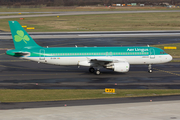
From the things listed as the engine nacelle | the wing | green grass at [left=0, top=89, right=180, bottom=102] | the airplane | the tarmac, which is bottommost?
the tarmac

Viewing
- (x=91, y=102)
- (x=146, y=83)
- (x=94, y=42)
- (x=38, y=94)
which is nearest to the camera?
(x=91, y=102)

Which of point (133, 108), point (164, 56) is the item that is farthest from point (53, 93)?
point (164, 56)

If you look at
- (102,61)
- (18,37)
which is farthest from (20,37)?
(102,61)

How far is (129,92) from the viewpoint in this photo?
114ft

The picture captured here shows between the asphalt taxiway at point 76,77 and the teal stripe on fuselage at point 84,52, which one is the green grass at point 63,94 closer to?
→ the asphalt taxiway at point 76,77

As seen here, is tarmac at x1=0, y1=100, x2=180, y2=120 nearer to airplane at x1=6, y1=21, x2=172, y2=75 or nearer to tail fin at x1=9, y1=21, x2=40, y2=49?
airplane at x1=6, y1=21, x2=172, y2=75

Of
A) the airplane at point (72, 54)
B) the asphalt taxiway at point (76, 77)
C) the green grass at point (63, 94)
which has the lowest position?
the green grass at point (63, 94)

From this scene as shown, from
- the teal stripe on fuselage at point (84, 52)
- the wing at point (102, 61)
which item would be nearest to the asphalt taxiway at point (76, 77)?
the wing at point (102, 61)

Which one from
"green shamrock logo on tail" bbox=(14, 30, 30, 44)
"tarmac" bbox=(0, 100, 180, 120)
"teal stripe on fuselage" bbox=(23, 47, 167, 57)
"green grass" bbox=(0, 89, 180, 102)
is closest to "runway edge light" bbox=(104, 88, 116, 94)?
"green grass" bbox=(0, 89, 180, 102)

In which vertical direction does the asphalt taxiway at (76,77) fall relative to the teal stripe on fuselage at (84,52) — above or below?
below

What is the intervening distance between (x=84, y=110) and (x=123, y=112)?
3.70 m

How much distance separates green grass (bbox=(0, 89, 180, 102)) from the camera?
31766 millimetres

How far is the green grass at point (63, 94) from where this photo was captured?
31.8m

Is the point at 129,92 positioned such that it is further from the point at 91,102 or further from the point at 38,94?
the point at 38,94
